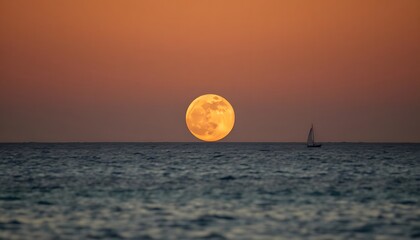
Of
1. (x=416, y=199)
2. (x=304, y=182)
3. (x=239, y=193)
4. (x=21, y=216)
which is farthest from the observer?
(x=304, y=182)

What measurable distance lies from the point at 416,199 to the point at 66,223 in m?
25.9

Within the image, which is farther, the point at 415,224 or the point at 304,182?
the point at 304,182

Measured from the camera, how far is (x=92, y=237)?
3148 centimetres

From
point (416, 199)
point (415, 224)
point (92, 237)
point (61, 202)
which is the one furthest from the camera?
point (416, 199)

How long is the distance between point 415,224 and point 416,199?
46.9ft

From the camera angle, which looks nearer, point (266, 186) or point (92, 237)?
point (92, 237)

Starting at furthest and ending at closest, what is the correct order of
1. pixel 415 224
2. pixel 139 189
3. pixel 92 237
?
pixel 139 189 < pixel 415 224 < pixel 92 237

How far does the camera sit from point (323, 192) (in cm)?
5444

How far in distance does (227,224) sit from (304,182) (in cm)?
3238

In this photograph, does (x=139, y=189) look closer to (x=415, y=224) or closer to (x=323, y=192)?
(x=323, y=192)

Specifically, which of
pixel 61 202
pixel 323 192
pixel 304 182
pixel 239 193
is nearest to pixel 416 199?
pixel 323 192

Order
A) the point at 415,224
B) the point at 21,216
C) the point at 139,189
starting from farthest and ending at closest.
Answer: the point at 139,189, the point at 21,216, the point at 415,224

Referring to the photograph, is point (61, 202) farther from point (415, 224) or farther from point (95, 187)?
point (415, 224)

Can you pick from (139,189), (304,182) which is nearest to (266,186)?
(304,182)
